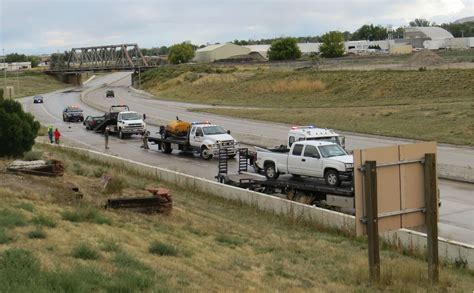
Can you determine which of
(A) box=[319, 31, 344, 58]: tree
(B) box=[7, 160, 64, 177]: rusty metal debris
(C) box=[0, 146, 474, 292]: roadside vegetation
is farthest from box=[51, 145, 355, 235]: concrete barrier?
(A) box=[319, 31, 344, 58]: tree

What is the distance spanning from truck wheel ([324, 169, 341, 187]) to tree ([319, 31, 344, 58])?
147 meters

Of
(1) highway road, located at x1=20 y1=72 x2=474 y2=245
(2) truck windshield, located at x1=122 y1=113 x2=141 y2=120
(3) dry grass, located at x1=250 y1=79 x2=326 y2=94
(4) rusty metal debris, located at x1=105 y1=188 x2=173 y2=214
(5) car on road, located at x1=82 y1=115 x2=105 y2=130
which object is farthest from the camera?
(3) dry grass, located at x1=250 y1=79 x2=326 y2=94

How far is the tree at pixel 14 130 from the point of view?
2539cm

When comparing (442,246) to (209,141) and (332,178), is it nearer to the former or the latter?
(332,178)

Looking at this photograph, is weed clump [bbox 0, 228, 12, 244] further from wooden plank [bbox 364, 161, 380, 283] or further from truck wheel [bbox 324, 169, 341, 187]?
truck wheel [bbox 324, 169, 341, 187]

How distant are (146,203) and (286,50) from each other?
152m

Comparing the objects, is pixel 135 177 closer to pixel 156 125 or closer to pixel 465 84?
pixel 156 125

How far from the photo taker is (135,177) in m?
25.9

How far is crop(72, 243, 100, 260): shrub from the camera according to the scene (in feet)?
30.9

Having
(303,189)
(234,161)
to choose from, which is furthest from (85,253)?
(234,161)

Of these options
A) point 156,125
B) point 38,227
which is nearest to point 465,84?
point 156,125

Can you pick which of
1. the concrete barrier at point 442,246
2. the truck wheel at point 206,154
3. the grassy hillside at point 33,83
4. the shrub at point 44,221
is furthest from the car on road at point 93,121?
the grassy hillside at point 33,83

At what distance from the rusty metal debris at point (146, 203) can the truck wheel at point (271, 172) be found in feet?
29.1

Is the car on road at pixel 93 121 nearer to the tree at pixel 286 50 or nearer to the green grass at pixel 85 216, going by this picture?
the green grass at pixel 85 216
